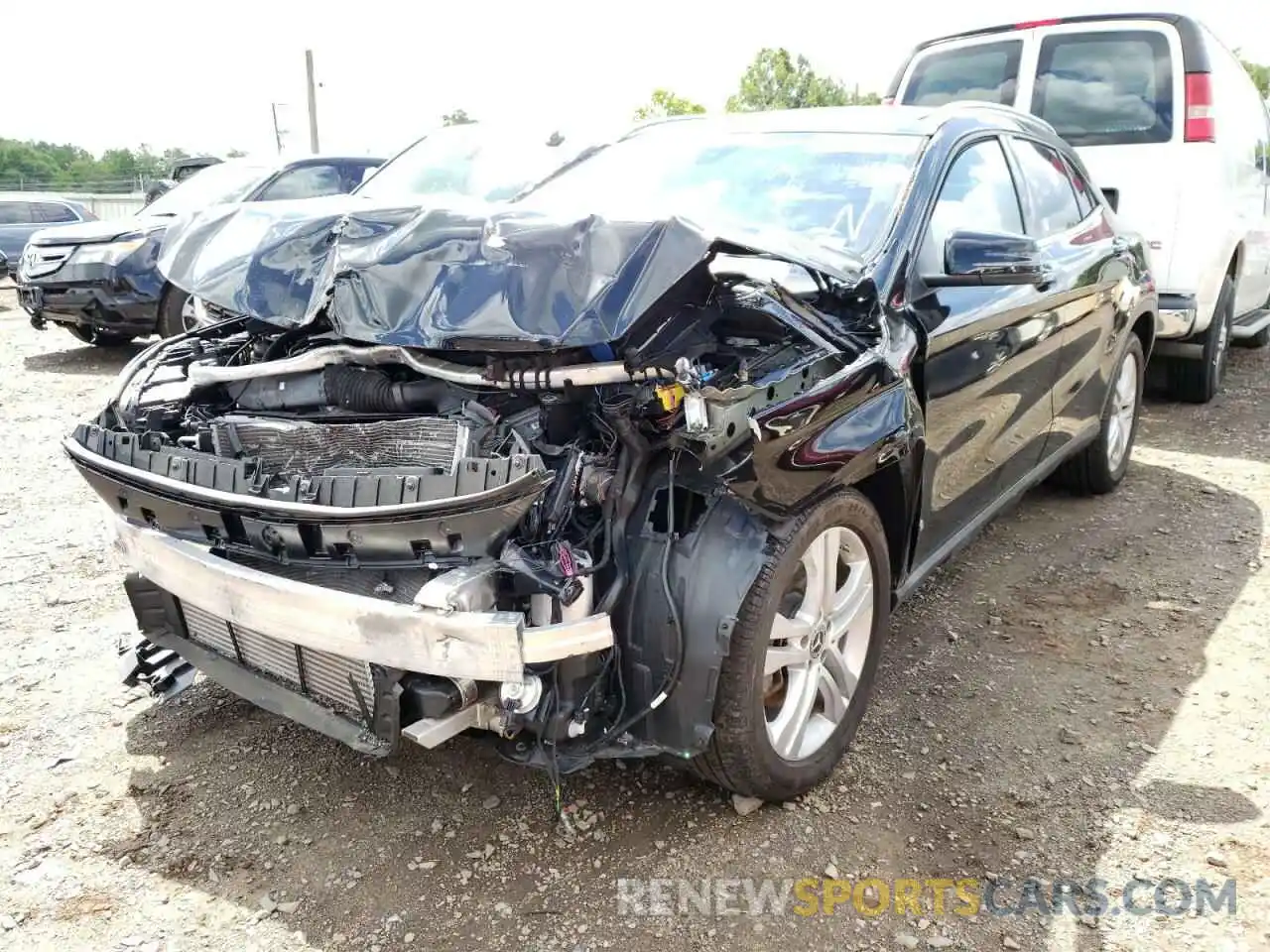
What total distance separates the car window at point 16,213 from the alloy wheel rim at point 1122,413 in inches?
664

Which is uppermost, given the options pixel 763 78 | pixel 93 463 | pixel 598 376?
pixel 763 78

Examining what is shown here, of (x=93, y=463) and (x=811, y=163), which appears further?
(x=811, y=163)

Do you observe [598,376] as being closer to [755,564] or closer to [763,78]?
[755,564]

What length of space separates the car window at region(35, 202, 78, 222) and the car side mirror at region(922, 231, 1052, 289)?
17.0 metres

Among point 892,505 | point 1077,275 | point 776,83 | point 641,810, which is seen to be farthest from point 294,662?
point 776,83

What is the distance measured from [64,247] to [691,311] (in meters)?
7.74

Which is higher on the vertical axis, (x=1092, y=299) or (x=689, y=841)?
(x=1092, y=299)

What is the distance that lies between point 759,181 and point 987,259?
83cm

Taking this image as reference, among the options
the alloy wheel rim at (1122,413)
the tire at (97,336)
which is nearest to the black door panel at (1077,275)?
the alloy wheel rim at (1122,413)

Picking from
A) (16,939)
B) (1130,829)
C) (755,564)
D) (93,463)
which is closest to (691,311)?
(755,564)

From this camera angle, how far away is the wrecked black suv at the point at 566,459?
2.21 m

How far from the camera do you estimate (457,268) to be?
258 centimetres

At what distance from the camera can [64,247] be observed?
27.6 ft

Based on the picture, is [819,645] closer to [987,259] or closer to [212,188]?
[987,259]
